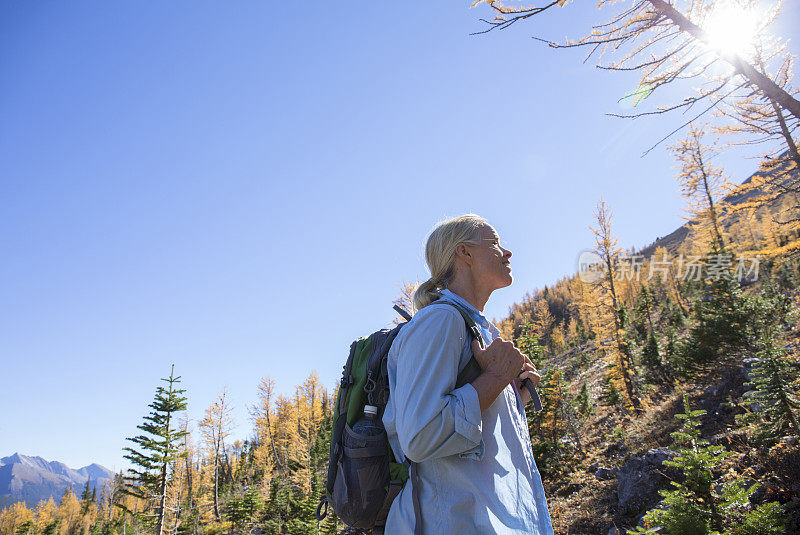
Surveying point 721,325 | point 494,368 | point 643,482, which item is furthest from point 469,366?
point 721,325

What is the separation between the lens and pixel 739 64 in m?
3.98

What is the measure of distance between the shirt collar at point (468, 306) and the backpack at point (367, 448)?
0.20ft

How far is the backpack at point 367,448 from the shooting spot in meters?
1.47

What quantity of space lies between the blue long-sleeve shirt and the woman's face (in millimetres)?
414

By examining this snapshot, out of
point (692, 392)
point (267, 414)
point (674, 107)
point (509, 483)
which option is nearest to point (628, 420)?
point (692, 392)

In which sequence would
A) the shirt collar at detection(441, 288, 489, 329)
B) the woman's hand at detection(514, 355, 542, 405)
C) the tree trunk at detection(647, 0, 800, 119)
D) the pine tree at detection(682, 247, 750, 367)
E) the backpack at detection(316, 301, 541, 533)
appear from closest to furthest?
1. the backpack at detection(316, 301, 541, 533)
2. the shirt collar at detection(441, 288, 489, 329)
3. the woman's hand at detection(514, 355, 542, 405)
4. the tree trunk at detection(647, 0, 800, 119)
5. the pine tree at detection(682, 247, 750, 367)

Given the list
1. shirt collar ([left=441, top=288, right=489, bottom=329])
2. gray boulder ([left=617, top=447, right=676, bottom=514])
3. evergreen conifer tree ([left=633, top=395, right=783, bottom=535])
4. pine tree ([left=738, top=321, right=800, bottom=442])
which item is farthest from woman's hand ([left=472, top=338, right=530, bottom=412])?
gray boulder ([left=617, top=447, right=676, bottom=514])

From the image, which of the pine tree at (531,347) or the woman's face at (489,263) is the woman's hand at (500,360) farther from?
the pine tree at (531,347)

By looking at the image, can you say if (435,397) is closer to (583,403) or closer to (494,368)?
(494,368)

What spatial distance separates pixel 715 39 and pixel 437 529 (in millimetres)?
5377

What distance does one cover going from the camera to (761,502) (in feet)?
15.2

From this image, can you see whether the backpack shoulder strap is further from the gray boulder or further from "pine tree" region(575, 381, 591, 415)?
"pine tree" region(575, 381, 591, 415)

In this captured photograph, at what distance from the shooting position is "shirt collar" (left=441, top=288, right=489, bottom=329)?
1.64m

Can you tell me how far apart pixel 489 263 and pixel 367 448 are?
1.00m
